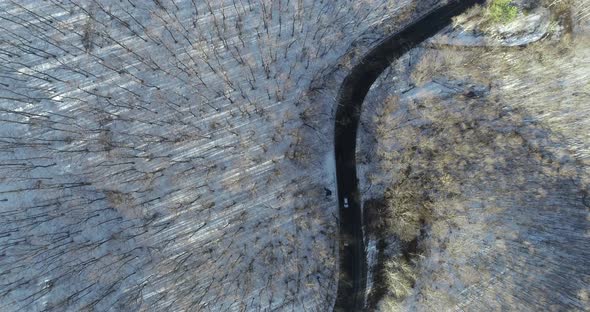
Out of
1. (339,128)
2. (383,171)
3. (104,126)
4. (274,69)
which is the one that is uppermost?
(274,69)

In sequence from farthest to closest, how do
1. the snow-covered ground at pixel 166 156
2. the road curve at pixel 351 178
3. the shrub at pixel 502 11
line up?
the road curve at pixel 351 178 → the shrub at pixel 502 11 → the snow-covered ground at pixel 166 156

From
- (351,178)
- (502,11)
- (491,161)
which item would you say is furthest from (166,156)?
(502,11)

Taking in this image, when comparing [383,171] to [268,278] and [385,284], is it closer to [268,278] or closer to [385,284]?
[385,284]

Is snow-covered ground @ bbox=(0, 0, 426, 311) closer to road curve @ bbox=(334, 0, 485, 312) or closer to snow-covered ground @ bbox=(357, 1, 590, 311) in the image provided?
road curve @ bbox=(334, 0, 485, 312)

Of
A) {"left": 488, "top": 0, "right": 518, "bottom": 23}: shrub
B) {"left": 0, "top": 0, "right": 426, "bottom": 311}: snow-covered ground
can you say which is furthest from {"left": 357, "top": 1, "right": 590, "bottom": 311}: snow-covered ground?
{"left": 0, "top": 0, "right": 426, "bottom": 311}: snow-covered ground

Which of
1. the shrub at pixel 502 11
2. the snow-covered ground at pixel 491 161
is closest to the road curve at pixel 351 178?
the snow-covered ground at pixel 491 161

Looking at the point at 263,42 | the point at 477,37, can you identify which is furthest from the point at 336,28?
the point at 477,37

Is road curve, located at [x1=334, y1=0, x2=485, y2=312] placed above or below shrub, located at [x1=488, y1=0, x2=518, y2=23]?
below

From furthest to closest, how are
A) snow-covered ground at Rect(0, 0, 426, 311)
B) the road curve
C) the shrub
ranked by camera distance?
the road curve
the shrub
snow-covered ground at Rect(0, 0, 426, 311)

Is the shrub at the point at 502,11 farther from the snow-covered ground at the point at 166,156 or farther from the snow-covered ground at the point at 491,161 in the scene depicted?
the snow-covered ground at the point at 166,156
